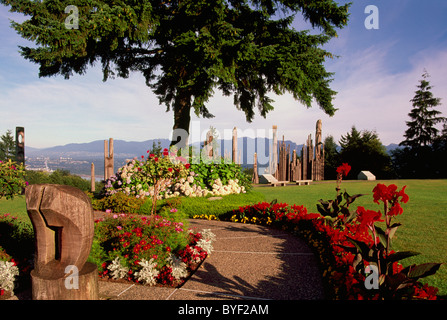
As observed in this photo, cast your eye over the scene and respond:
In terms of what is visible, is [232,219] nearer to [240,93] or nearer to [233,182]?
[233,182]

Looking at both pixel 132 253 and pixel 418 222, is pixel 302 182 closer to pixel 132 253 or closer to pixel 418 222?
pixel 418 222

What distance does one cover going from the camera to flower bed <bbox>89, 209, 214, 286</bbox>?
3748mm

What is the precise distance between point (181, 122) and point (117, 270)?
11.5 metres

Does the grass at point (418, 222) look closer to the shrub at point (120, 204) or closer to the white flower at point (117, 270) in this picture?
the shrub at point (120, 204)

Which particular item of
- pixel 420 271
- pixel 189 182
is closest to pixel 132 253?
pixel 420 271

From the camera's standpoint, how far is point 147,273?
363cm

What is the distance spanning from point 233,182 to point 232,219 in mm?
2945

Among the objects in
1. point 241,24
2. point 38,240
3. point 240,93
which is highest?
point 241,24

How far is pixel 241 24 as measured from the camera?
44.8 feet

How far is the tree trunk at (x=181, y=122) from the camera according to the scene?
1419 cm

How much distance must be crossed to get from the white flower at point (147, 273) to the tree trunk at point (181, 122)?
1040 cm
